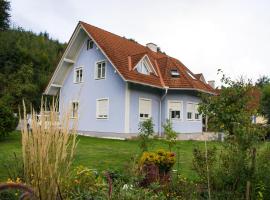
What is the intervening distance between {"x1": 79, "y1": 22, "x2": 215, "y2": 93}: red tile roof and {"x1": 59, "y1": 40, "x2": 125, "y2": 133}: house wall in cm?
78

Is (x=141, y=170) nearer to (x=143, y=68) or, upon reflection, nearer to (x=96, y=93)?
(x=143, y=68)

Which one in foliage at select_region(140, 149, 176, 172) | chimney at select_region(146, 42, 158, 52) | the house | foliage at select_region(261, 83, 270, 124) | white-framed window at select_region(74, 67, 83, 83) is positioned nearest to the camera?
foliage at select_region(140, 149, 176, 172)

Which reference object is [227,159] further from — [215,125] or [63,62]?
[63,62]

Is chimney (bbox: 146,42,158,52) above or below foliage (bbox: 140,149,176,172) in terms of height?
above

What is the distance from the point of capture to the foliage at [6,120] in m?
14.1

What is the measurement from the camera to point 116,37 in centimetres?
2366

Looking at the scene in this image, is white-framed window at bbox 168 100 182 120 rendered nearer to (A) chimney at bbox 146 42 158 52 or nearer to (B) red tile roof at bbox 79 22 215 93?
(B) red tile roof at bbox 79 22 215 93

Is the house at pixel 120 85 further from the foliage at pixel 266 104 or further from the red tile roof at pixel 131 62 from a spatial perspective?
the foliage at pixel 266 104

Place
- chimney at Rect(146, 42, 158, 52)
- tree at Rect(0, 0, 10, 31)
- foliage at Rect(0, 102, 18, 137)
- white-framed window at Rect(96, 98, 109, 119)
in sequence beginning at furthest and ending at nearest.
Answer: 1. chimney at Rect(146, 42, 158, 52)
2. tree at Rect(0, 0, 10, 31)
3. white-framed window at Rect(96, 98, 109, 119)
4. foliage at Rect(0, 102, 18, 137)

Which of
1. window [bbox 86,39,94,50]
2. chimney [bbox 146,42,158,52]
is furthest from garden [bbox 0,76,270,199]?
chimney [bbox 146,42,158,52]

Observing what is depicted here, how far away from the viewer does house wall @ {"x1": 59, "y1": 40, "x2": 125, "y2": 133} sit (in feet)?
64.4

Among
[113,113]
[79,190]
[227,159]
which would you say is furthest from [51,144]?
[113,113]

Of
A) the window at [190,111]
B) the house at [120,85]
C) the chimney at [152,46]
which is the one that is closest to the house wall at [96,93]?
the house at [120,85]

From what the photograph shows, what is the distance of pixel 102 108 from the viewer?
20859mm
